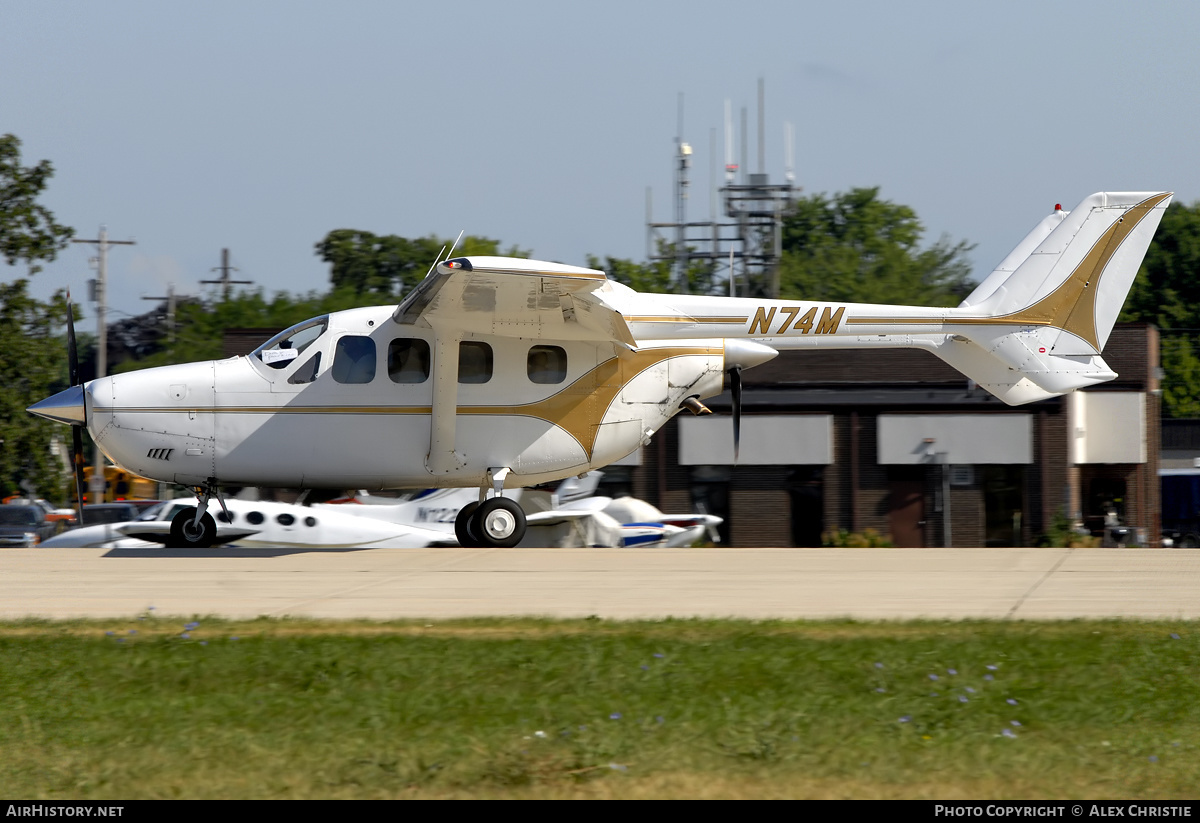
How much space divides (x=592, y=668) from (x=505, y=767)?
144 cm

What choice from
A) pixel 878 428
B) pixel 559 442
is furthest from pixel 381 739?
pixel 878 428

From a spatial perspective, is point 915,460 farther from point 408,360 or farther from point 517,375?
point 408,360

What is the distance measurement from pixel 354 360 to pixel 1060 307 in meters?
7.87

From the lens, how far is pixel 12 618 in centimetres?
876

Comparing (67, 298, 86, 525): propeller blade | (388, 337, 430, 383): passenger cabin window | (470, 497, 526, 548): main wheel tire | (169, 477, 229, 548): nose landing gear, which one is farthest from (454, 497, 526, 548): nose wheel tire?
(67, 298, 86, 525): propeller blade

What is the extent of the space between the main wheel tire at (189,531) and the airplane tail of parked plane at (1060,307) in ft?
27.7

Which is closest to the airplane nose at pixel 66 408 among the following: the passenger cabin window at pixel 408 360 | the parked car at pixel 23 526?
the passenger cabin window at pixel 408 360

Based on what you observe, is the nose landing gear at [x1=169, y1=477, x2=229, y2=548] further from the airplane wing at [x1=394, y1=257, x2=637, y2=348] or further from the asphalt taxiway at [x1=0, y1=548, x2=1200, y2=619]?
the airplane wing at [x1=394, y1=257, x2=637, y2=348]

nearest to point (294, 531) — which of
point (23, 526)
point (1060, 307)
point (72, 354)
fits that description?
point (72, 354)

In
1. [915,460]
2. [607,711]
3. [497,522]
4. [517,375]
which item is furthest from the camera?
[915,460]

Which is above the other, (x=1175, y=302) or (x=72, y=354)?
(x=1175, y=302)

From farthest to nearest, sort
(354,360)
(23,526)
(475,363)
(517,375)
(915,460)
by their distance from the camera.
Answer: (23,526), (915,460), (517,375), (475,363), (354,360)

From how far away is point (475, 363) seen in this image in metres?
13.9

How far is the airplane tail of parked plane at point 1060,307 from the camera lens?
47.3 ft
